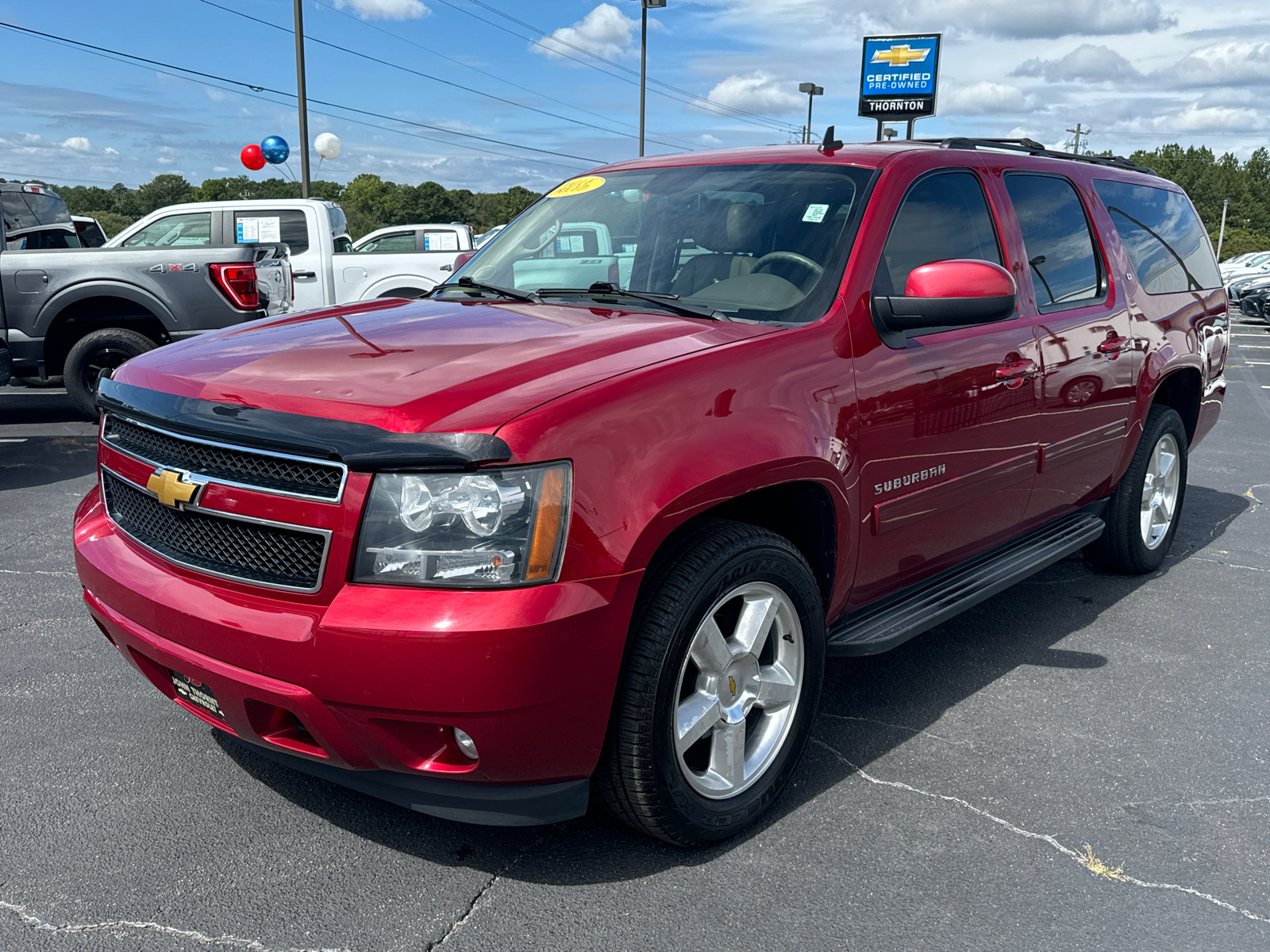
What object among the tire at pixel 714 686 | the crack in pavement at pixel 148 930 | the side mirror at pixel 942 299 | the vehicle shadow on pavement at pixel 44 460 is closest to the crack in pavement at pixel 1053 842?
the tire at pixel 714 686

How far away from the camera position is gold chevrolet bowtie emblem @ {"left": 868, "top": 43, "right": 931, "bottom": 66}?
2617 centimetres

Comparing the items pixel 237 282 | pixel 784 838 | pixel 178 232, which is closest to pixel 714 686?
pixel 784 838

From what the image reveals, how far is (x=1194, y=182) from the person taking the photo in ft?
407

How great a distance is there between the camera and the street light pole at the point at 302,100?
23656mm

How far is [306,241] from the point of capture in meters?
12.9

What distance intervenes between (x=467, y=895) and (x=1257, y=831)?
217 centimetres

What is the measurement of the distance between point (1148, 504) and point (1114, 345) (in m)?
1.14

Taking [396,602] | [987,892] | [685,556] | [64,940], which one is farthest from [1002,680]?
[64,940]

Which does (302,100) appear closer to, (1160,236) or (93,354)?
(93,354)

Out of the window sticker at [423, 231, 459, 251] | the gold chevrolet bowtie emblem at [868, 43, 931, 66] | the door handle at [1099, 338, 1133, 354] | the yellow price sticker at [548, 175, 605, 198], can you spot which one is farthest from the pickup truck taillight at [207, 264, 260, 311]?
the gold chevrolet bowtie emblem at [868, 43, 931, 66]

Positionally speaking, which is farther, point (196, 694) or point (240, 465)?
point (196, 694)

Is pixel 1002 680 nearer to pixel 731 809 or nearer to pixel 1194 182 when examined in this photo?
pixel 731 809

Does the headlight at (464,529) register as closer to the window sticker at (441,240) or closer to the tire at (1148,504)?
the tire at (1148,504)

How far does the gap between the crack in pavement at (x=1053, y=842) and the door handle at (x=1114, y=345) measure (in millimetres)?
2114
